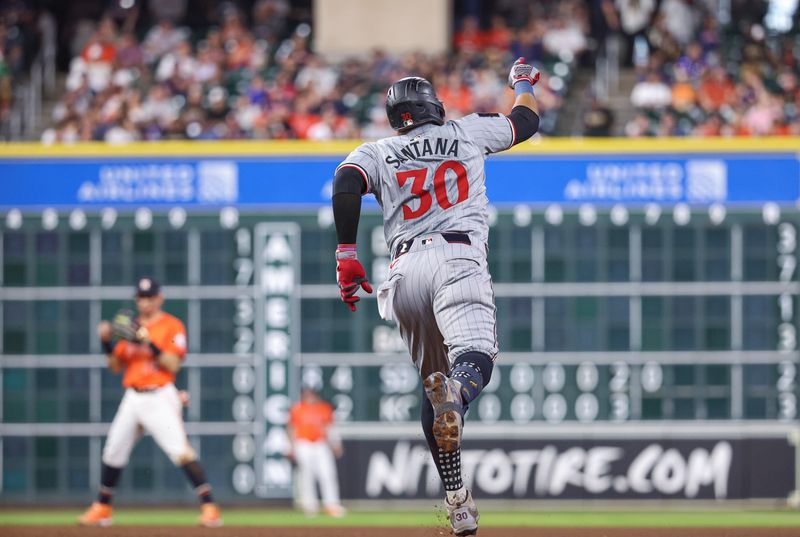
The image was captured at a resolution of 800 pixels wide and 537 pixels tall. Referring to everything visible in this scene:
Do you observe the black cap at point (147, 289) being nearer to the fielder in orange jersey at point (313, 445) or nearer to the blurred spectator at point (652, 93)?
the fielder in orange jersey at point (313, 445)

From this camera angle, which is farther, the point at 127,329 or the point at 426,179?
the point at 127,329

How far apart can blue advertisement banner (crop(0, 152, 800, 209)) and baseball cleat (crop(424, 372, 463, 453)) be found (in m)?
9.24

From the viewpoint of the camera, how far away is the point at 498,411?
16328 millimetres

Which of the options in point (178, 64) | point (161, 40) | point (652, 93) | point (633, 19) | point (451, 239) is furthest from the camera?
point (161, 40)

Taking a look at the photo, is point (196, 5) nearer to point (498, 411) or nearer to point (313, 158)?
point (313, 158)

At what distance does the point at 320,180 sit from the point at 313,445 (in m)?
2.92

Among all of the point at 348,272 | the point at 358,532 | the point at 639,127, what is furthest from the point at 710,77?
the point at 348,272

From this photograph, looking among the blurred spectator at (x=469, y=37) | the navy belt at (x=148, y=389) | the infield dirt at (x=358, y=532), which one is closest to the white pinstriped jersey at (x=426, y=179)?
the infield dirt at (x=358, y=532)

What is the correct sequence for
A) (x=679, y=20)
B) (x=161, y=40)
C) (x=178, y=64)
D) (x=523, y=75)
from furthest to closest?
(x=161, y=40), (x=679, y=20), (x=178, y=64), (x=523, y=75)

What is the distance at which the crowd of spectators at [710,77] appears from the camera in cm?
1748

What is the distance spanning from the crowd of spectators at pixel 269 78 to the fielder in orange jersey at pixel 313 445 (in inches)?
131

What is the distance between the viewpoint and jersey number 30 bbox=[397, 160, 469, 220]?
25.8 feet

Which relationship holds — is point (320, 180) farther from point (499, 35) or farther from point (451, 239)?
point (451, 239)

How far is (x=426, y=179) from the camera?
7.87m
